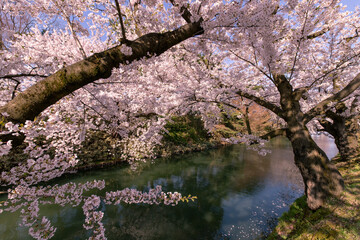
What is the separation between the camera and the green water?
5012 millimetres

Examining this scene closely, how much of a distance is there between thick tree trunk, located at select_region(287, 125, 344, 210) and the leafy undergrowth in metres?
0.19

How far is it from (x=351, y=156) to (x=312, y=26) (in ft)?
27.0

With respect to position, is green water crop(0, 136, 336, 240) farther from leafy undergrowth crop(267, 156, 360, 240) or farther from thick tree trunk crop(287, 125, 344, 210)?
thick tree trunk crop(287, 125, 344, 210)

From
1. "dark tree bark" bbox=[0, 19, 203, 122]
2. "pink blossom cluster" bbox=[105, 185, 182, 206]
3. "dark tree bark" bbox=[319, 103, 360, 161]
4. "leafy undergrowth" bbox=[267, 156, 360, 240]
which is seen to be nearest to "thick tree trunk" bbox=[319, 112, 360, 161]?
"dark tree bark" bbox=[319, 103, 360, 161]

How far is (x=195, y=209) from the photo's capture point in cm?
626

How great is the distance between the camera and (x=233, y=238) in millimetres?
4758

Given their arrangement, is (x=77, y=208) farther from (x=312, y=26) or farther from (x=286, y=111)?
(x=312, y=26)

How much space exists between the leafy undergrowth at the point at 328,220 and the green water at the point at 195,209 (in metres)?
1.03

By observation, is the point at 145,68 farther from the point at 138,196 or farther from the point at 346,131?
the point at 346,131

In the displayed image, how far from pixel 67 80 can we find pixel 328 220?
505 cm

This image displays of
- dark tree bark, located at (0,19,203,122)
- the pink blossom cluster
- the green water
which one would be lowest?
the green water

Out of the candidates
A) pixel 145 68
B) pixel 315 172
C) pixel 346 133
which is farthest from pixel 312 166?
pixel 346 133

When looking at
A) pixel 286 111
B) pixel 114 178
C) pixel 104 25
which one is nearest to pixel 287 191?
pixel 286 111

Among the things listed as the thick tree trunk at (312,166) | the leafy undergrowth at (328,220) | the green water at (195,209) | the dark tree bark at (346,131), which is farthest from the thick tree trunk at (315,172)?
the dark tree bark at (346,131)
